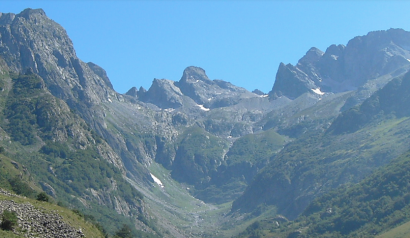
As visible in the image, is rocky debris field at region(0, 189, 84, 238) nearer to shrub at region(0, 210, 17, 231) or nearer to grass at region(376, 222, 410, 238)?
shrub at region(0, 210, 17, 231)

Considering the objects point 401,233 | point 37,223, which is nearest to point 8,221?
point 37,223

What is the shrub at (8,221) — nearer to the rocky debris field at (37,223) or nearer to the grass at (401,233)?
the rocky debris field at (37,223)

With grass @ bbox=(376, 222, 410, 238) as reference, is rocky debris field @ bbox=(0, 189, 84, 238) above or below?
above

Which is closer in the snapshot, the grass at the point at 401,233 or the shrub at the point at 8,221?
the shrub at the point at 8,221

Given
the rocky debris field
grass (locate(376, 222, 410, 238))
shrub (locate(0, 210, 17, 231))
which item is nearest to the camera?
shrub (locate(0, 210, 17, 231))

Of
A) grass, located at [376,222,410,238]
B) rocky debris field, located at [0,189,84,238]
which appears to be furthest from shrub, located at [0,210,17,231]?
grass, located at [376,222,410,238]

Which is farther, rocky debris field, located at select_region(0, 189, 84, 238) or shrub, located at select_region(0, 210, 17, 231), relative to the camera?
rocky debris field, located at select_region(0, 189, 84, 238)

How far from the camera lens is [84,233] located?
2872 inches

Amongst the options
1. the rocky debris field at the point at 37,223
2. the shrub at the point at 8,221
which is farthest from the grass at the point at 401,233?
the shrub at the point at 8,221

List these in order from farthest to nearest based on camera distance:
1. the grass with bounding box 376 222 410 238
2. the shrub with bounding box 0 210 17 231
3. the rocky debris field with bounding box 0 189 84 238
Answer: the grass with bounding box 376 222 410 238
the rocky debris field with bounding box 0 189 84 238
the shrub with bounding box 0 210 17 231

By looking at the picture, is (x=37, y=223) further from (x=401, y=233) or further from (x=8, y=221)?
(x=401, y=233)

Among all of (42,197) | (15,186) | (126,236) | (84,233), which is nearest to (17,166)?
(15,186)

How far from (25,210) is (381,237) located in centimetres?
16538

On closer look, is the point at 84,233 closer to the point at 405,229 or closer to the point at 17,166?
the point at 17,166
